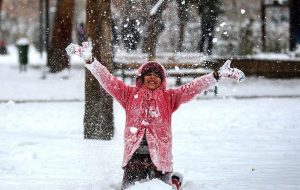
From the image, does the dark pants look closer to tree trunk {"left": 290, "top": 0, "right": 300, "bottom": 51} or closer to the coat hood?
the coat hood

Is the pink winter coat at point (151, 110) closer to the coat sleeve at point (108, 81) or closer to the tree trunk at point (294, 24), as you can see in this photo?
the coat sleeve at point (108, 81)

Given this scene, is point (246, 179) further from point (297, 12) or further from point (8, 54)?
point (8, 54)

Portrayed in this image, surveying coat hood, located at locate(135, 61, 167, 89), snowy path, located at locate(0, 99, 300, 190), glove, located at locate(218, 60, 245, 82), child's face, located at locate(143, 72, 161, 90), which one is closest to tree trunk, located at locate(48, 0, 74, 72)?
snowy path, located at locate(0, 99, 300, 190)

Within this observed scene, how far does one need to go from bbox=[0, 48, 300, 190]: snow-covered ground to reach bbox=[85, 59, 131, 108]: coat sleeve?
2.92ft

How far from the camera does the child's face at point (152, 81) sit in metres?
5.13

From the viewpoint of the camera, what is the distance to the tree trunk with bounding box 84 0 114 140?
8.05 meters

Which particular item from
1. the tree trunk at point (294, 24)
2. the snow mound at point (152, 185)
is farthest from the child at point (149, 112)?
the tree trunk at point (294, 24)

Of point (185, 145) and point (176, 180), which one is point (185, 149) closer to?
point (185, 145)

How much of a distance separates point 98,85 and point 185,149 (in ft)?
5.16

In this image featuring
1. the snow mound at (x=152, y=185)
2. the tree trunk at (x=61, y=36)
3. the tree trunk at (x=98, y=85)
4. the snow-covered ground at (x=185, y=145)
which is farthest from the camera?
the tree trunk at (x=61, y=36)

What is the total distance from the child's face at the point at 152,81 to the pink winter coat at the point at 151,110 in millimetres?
43

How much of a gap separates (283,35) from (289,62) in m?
7.32

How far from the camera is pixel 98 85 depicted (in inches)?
318

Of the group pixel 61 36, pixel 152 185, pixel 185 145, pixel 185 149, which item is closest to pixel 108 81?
pixel 152 185
